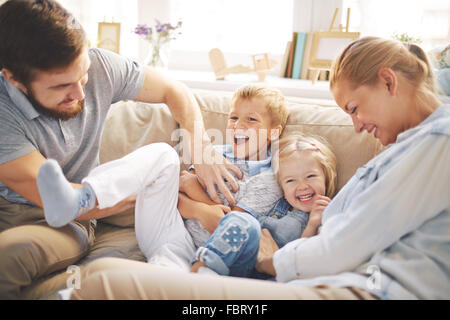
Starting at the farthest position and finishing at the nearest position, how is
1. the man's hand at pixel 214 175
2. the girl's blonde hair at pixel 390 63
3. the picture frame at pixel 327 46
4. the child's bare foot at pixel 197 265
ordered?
the picture frame at pixel 327 46 < the man's hand at pixel 214 175 < the child's bare foot at pixel 197 265 < the girl's blonde hair at pixel 390 63

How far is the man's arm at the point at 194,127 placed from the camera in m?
1.42

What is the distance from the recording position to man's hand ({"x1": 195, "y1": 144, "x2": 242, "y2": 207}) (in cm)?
141

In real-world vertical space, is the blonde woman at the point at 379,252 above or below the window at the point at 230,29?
below

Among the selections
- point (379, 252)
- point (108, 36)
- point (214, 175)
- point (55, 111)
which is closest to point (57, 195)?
point (55, 111)

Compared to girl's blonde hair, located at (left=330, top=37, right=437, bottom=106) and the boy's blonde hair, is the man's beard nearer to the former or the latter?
the boy's blonde hair

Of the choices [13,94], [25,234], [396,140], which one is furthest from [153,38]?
[396,140]

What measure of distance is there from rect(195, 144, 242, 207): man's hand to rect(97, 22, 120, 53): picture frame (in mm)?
1576

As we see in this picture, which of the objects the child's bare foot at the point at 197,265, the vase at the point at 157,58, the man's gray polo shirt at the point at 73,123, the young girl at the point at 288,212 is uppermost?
the vase at the point at 157,58

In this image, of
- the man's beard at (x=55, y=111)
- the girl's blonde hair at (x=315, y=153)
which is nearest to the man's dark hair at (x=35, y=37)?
the man's beard at (x=55, y=111)

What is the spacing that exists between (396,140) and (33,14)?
1.07 metres

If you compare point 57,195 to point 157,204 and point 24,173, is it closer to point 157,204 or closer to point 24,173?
point 24,173

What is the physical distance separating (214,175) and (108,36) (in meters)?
1.73

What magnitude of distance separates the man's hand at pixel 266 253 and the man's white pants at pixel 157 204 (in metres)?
0.24

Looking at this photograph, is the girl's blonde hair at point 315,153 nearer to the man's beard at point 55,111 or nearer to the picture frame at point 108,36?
the man's beard at point 55,111
